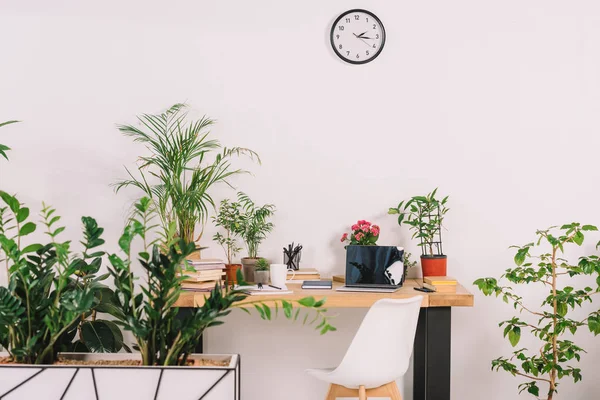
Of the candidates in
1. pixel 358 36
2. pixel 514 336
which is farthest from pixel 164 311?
pixel 358 36

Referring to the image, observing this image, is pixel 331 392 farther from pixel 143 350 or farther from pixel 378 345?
pixel 143 350

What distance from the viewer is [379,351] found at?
2564mm

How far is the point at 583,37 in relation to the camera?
3.60 meters

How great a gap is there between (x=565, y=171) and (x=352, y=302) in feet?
5.24

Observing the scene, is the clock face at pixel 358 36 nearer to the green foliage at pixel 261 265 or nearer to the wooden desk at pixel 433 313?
the green foliage at pixel 261 265

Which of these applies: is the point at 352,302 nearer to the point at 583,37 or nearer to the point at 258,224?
the point at 258,224

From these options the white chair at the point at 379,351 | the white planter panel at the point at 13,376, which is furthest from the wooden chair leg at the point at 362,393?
the white planter panel at the point at 13,376

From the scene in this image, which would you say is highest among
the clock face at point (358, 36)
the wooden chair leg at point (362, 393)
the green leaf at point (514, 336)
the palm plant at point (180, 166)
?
the clock face at point (358, 36)

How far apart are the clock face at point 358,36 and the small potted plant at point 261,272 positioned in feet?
4.16

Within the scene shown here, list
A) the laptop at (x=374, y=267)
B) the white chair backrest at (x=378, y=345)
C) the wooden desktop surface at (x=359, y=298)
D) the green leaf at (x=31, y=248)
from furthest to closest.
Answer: the laptop at (x=374, y=267) < the wooden desktop surface at (x=359, y=298) < the white chair backrest at (x=378, y=345) < the green leaf at (x=31, y=248)

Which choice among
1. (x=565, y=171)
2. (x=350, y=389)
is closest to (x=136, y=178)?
(x=350, y=389)

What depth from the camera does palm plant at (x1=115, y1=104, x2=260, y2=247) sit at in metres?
3.21

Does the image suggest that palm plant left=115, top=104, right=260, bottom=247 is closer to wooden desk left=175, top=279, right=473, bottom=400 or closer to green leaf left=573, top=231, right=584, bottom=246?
wooden desk left=175, top=279, right=473, bottom=400

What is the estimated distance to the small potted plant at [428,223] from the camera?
3266 millimetres
